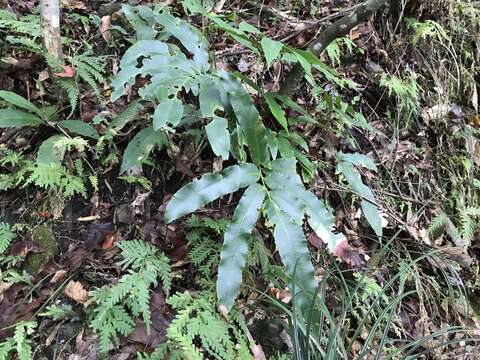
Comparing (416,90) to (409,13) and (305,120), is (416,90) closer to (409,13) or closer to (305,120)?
(409,13)

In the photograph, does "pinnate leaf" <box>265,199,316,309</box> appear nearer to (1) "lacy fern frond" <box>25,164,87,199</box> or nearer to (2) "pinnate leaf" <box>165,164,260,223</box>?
(2) "pinnate leaf" <box>165,164,260,223</box>

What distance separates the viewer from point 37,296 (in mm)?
2020

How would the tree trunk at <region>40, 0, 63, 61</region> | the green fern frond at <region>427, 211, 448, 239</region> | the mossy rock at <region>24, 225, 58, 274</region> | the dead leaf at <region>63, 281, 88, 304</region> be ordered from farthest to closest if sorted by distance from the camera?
the green fern frond at <region>427, 211, 448, 239</region> < the tree trunk at <region>40, 0, 63, 61</region> < the mossy rock at <region>24, 225, 58, 274</region> < the dead leaf at <region>63, 281, 88, 304</region>

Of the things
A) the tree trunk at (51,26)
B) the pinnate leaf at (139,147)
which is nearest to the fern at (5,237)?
the pinnate leaf at (139,147)

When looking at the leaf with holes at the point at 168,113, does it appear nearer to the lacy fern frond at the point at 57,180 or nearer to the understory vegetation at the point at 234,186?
the understory vegetation at the point at 234,186

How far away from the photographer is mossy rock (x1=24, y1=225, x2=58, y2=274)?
2.11 m

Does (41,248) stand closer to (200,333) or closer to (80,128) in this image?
(80,128)

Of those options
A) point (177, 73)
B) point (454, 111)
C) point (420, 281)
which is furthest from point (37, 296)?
point (454, 111)

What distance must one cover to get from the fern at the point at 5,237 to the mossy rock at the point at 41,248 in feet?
0.34

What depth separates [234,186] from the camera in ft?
5.80

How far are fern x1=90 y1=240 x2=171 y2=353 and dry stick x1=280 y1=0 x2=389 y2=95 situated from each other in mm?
1173

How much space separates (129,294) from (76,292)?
0.78 feet

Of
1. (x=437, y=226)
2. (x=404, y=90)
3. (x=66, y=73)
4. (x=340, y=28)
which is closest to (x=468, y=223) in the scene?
(x=437, y=226)

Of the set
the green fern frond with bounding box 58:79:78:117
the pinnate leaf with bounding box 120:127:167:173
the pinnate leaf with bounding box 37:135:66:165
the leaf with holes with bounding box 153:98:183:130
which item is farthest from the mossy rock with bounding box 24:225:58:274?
the leaf with holes with bounding box 153:98:183:130
